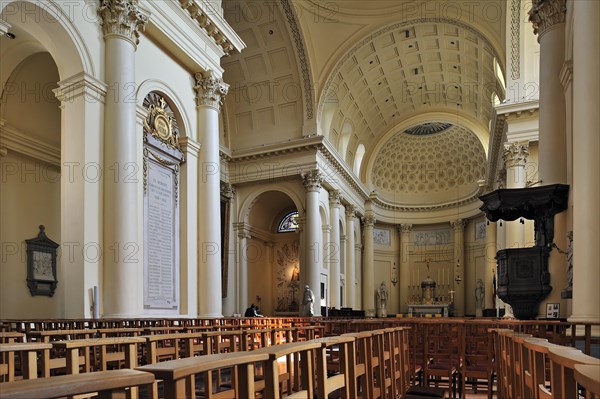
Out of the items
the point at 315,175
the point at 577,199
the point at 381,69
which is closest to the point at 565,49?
the point at 577,199

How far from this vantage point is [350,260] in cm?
2748

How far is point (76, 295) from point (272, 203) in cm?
1663

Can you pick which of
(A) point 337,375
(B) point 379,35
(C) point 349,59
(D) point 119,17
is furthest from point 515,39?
(A) point 337,375

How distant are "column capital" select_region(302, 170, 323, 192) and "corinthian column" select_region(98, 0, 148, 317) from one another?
12.1 meters

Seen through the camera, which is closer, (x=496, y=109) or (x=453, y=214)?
(x=496, y=109)

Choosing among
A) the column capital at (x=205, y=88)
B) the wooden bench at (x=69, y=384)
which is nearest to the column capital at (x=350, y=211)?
the column capital at (x=205, y=88)

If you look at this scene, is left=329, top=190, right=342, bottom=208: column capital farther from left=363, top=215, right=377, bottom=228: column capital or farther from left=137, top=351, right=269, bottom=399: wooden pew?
left=137, top=351, right=269, bottom=399: wooden pew

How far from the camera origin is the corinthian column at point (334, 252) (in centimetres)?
2428

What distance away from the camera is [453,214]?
3297cm

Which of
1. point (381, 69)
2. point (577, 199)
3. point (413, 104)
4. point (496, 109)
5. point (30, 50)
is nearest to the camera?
point (577, 199)

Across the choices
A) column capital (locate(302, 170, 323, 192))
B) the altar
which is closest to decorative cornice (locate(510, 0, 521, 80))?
column capital (locate(302, 170, 323, 192))

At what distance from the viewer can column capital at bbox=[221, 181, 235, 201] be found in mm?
23391

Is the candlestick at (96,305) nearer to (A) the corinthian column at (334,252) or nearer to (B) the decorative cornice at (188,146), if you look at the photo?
(B) the decorative cornice at (188,146)

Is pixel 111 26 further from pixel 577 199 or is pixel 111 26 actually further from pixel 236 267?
pixel 236 267
